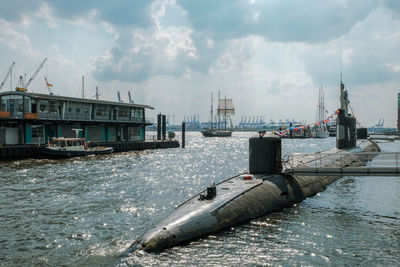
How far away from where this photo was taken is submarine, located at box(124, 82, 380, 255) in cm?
1317

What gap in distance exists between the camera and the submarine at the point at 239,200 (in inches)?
519

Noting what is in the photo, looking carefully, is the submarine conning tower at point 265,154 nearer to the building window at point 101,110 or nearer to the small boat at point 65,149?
the small boat at point 65,149

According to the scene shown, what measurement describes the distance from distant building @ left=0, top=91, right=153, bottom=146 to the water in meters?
22.7

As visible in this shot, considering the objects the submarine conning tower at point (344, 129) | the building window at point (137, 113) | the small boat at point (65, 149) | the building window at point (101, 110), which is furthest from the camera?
the building window at point (137, 113)

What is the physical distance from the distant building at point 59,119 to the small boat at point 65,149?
2.89 metres

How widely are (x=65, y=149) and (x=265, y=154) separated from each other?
35647 mm

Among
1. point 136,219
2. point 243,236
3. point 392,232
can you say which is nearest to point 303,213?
point 392,232

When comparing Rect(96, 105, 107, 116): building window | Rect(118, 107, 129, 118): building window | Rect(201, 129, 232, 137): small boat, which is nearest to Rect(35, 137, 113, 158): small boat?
Rect(96, 105, 107, 116): building window

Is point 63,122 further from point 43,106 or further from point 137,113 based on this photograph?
point 137,113

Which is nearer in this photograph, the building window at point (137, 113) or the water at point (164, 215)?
the water at point (164, 215)

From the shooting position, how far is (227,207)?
15.6 metres

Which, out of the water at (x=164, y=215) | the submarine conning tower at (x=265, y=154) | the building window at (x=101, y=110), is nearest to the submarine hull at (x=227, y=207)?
the water at (x=164, y=215)

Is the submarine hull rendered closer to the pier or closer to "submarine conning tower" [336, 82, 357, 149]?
"submarine conning tower" [336, 82, 357, 149]

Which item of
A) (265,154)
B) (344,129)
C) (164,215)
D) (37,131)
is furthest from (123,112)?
(164,215)
